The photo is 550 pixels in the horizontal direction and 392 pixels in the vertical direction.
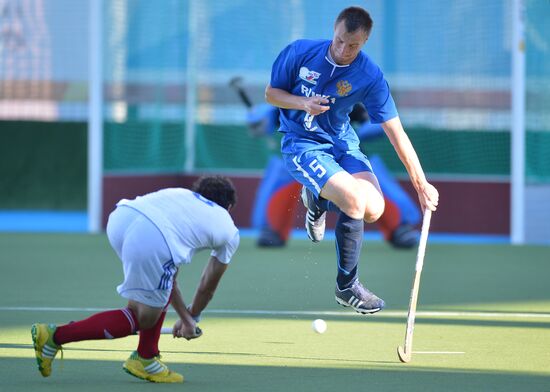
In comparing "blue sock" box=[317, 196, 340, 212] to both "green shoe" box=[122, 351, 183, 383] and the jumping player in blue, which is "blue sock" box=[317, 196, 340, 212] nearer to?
the jumping player in blue

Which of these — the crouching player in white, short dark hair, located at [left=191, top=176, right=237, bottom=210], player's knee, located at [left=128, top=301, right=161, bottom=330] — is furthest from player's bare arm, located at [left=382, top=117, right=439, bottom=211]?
player's knee, located at [left=128, top=301, right=161, bottom=330]

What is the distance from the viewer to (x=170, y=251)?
5305 mm

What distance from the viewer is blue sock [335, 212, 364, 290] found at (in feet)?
21.4

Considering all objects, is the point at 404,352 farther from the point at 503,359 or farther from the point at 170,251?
the point at 170,251

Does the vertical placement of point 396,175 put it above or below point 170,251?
below

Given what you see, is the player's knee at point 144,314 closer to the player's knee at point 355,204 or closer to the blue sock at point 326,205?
the player's knee at point 355,204

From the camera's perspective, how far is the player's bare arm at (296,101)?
20.0 ft

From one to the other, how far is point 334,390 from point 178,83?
10.0 meters

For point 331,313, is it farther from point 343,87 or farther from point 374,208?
point 343,87

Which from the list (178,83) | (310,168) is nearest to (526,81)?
(178,83)

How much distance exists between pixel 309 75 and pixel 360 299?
1.17 metres

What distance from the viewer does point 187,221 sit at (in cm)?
539

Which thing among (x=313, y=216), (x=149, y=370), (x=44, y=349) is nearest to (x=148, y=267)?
(x=149, y=370)

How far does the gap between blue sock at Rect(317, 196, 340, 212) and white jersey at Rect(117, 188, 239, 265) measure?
1.33m
